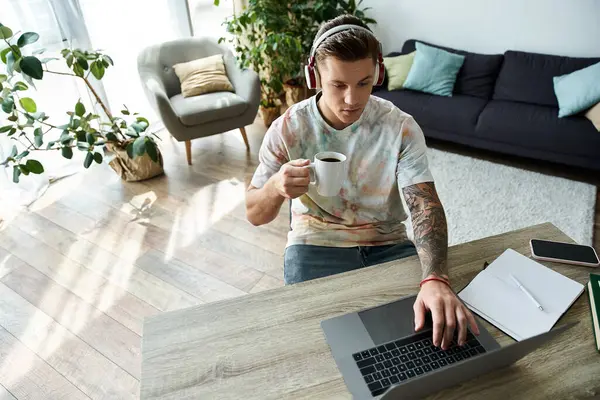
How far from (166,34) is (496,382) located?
12.2 ft

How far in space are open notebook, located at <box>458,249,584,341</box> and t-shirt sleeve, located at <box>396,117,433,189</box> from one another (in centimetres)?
31

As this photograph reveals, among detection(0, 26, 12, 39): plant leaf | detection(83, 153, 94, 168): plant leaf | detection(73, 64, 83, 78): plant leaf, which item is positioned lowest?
detection(83, 153, 94, 168): plant leaf

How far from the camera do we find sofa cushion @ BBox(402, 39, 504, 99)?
319 centimetres

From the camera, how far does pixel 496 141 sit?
291 cm

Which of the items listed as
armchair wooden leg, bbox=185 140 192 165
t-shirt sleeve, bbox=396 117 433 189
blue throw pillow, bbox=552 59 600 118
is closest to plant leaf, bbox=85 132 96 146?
armchair wooden leg, bbox=185 140 192 165

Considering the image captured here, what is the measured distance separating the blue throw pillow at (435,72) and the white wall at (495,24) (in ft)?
1.18

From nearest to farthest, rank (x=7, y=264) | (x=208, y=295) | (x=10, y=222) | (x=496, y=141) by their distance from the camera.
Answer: (x=208, y=295), (x=7, y=264), (x=10, y=222), (x=496, y=141)

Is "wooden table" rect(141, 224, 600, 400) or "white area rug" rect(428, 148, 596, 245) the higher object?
"wooden table" rect(141, 224, 600, 400)

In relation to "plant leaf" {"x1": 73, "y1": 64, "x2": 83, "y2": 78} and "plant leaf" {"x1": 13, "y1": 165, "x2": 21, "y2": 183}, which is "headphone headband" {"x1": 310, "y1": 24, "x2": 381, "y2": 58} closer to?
"plant leaf" {"x1": 73, "y1": 64, "x2": 83, "y2": 78}

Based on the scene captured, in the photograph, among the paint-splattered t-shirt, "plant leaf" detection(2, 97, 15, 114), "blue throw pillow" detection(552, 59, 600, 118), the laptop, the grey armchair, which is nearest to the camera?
the laptop

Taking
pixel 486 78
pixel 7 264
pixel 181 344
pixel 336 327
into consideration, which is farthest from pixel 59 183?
pixel 486 78

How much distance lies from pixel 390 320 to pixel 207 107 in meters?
2.42

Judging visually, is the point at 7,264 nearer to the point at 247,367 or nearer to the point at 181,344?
the point at 181,344

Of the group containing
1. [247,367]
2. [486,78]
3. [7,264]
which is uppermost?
[247,367]
